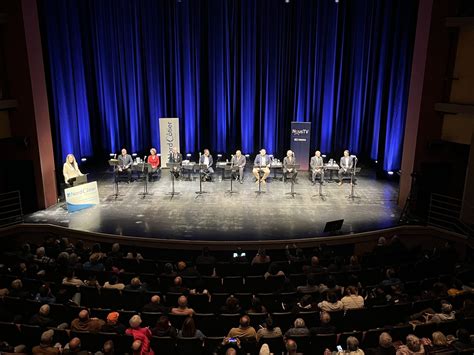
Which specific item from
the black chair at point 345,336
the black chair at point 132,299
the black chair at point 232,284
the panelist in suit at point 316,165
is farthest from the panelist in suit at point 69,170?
the black chair at point 345,336

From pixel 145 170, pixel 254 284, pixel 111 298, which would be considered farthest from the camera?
pixel 145 170

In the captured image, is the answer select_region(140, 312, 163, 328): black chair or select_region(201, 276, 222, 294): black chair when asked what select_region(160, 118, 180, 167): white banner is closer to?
select_region(201, 276, 222, 294): black chair

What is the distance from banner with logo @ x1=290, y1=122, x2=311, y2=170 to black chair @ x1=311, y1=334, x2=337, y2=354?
31.7ft

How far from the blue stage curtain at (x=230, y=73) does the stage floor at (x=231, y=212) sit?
2.63m

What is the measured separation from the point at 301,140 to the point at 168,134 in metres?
4.12

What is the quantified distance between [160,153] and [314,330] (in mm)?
10968

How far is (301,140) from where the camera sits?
48.9 ft

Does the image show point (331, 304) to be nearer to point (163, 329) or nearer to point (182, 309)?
point (182, 309)

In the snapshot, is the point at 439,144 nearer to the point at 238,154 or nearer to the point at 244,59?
the point at 238,154

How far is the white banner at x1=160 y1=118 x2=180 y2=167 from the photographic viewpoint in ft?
50.1

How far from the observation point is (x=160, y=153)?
15953mm

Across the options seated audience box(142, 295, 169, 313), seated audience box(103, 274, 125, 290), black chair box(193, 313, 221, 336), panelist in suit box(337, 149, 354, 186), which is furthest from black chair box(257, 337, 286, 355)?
panelist in suit box(337, 149, 354, 186)

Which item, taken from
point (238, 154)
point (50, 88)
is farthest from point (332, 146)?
point (50, 88)

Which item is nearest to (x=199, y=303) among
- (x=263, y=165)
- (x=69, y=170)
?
(x=69, y=170)
